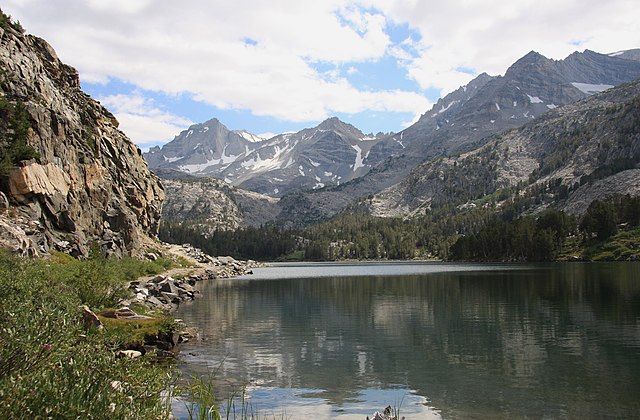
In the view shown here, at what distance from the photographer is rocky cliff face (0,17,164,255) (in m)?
73.1

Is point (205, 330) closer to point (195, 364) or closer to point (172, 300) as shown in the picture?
point (195, 364)

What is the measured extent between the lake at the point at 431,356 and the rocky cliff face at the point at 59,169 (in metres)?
27.3

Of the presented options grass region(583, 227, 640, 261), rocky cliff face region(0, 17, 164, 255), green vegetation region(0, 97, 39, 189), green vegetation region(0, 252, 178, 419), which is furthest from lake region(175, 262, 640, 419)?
grass region(583, 227, 640, 261)

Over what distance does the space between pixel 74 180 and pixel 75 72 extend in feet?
178

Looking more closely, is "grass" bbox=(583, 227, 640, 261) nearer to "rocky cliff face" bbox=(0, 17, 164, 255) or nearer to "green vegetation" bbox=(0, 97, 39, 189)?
"rocky cliff face" bbox=(0, 17, 164, 255)

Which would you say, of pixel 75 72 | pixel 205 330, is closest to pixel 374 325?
pixel 205 330

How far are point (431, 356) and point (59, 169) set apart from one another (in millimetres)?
74455

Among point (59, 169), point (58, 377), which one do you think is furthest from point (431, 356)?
point (59, 169)

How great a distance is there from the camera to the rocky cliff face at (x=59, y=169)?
73.1 meters

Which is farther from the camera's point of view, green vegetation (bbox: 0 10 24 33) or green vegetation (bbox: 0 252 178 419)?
green vegetation (bbox: 0 10 24 33)

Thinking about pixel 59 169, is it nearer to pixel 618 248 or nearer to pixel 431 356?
pixel 431 356

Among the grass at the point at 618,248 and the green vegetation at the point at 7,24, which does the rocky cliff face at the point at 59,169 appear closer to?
the green vegetation at the point at 7,24

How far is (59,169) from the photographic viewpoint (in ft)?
287

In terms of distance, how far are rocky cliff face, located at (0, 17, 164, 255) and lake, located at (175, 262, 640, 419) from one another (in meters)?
27.3
